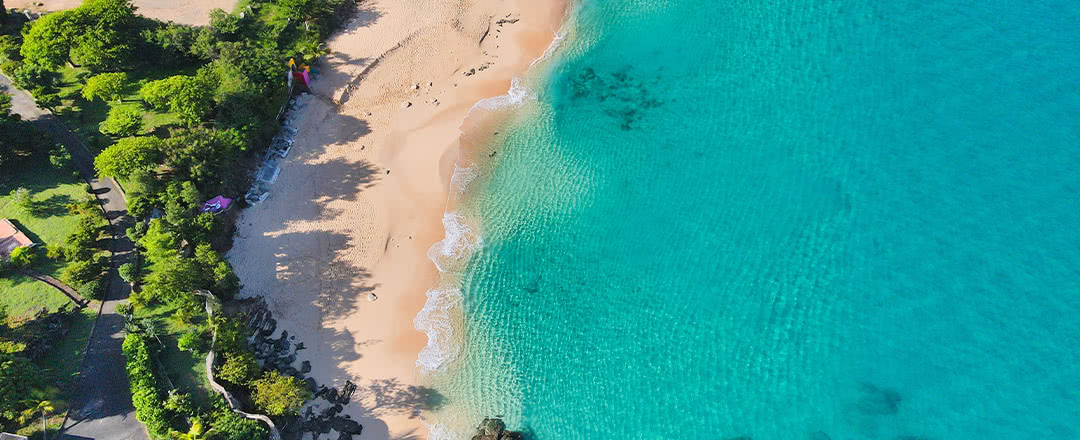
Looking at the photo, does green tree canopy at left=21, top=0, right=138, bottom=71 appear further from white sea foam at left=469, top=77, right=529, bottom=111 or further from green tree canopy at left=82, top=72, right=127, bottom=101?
white sea foam at left=469, top=77, right=529, bottom=111

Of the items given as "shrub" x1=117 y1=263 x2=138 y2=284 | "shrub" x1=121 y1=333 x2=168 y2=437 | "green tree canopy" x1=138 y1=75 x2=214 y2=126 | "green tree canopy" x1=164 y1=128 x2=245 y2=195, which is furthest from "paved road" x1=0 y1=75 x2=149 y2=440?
"green tree canopy" x1=138 y1=75 x2=214 y2=126

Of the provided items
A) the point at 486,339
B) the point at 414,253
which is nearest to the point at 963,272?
the point at 486,339

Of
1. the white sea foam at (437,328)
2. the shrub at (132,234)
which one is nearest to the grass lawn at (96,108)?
the shrub at (132,234)

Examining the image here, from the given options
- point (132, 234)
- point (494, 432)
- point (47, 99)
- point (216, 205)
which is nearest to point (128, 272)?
point (132, 234)

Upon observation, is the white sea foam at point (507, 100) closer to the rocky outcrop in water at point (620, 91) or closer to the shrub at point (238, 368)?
the rocky outcrop in water at point (620, 91)

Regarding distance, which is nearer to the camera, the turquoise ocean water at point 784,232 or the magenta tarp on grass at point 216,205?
the turquoise ocean water at point 784,232

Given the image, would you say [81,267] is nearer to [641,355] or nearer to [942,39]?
[641,355]

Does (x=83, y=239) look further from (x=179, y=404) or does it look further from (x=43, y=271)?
(x=179, y=404)
